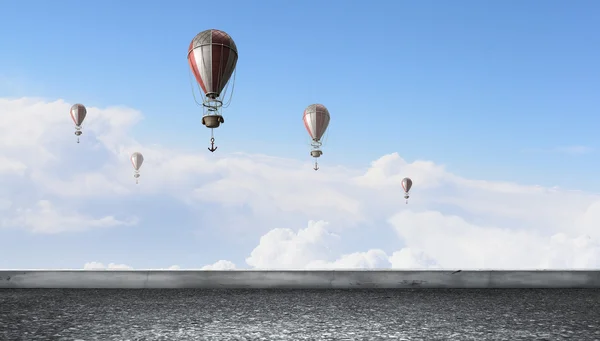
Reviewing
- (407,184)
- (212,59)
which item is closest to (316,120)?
(212,59)

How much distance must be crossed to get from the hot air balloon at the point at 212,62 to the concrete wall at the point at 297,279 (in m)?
6.31

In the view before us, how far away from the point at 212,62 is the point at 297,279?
8513mm

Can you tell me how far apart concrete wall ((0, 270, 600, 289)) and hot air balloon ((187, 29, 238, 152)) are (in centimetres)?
631

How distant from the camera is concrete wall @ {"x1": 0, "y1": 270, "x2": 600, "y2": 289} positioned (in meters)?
8.12

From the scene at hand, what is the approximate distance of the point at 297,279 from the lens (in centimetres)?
817

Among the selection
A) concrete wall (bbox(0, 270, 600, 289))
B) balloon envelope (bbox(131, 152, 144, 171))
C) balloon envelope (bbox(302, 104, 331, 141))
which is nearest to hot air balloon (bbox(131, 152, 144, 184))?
balloon envelope (bbox(131, 152, 144, 171))

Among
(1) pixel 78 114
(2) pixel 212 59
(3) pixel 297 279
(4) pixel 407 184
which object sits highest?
(1) pixel 78 114

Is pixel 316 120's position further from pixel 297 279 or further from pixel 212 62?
pixel 297 279

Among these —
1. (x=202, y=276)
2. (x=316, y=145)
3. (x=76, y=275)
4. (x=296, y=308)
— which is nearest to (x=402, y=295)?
(x=296, y=308)

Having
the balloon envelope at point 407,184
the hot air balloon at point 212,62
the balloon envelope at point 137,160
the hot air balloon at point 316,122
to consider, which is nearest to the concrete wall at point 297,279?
the hot air balloon at point 212,62

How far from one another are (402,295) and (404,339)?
3.09 metres

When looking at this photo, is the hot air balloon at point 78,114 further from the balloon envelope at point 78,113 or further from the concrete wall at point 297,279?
the concrete wall at point 297,279

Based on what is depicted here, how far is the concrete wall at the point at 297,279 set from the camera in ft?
26.7

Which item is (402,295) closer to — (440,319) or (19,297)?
(440,319)
